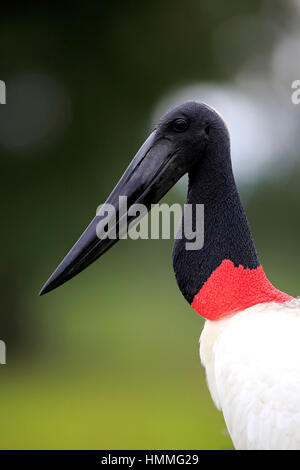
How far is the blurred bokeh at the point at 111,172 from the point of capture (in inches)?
206

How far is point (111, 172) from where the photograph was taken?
6.01 m

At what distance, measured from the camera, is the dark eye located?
1.42 m

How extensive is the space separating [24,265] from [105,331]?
1392 millimetres

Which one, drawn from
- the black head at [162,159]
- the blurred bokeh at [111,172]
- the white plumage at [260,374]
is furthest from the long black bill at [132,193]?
the blurred bokeh at [111,172]

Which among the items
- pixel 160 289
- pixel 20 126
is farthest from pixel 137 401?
pixel 20 126

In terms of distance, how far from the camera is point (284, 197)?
7.43 meters

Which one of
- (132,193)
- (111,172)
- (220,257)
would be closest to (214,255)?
(220,257)

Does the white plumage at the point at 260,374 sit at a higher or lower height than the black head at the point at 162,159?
lower

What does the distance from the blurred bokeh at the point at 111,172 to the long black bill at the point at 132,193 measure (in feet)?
10.0

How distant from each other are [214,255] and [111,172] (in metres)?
4.69

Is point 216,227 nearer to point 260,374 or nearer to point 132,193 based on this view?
point 132,193

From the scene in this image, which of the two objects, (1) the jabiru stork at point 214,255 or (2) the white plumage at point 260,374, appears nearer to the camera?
(2) the white plumage at point 260,374

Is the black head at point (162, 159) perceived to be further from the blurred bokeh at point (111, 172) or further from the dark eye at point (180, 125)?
the blurred bokeh at point (111, 172)

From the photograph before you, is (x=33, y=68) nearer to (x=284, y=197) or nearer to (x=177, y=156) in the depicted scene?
(x=284, y=197)
